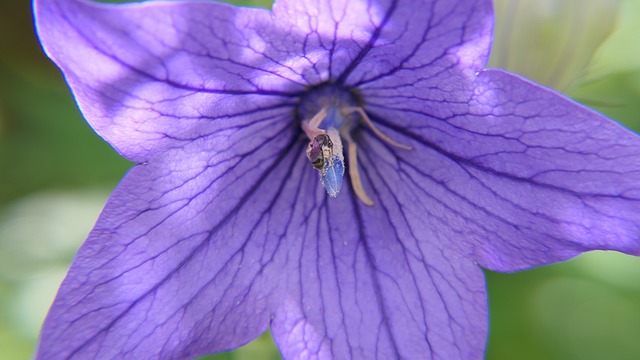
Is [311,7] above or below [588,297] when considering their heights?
above

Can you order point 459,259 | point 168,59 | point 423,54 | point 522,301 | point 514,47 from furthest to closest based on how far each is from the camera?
point 522,301
point 514,47
point 459,259
point 423,54
point 168,59

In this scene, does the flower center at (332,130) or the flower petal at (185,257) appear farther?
the flower center at (332,130)

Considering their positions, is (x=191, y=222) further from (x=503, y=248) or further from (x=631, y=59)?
(x=631, y=59)

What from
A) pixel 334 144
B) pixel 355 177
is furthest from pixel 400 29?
pixel 355 177

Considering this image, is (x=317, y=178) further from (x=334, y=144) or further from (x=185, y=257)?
(x=185, y=257)

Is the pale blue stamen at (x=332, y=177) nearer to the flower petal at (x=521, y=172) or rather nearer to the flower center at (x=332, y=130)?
the flower center at (x=332, y=130)

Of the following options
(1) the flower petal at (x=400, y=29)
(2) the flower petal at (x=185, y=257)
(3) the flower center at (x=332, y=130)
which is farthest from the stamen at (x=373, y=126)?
(1) the flower petal at (x=400, y=29)

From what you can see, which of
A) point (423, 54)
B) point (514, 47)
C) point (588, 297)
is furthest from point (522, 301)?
point (423, 54)

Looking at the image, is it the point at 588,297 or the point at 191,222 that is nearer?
the point at 191,222
